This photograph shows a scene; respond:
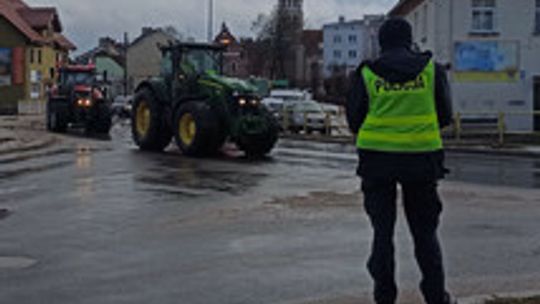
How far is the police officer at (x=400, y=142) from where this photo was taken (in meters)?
5.54

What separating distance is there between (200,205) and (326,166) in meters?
6.99

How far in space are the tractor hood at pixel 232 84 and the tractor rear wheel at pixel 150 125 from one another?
220cm

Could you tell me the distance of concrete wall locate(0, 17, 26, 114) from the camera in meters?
66.6

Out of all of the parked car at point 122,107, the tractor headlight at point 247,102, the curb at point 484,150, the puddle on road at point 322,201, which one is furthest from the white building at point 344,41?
the puddle on road at point 322,201

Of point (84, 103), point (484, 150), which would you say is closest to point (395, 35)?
point (484, 150)

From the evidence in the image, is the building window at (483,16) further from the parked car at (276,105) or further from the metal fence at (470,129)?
the parked car at (276,105)

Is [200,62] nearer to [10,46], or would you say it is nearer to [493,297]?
[493,297]

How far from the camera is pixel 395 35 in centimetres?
575

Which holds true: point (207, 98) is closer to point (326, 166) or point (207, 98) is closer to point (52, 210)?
point (326, 166)

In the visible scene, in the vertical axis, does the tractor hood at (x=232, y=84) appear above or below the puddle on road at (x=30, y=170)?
above

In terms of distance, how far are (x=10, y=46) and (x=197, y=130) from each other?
50.0m

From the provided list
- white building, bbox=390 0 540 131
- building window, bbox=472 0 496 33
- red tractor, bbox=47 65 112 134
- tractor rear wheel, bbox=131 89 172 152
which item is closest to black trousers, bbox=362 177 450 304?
tractor rear wheel, bbox=131 89 172 152

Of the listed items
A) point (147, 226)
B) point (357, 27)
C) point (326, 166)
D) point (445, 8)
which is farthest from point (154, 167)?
point (357, 27)

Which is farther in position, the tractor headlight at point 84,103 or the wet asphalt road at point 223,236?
the tractor headlight at point 84,103
